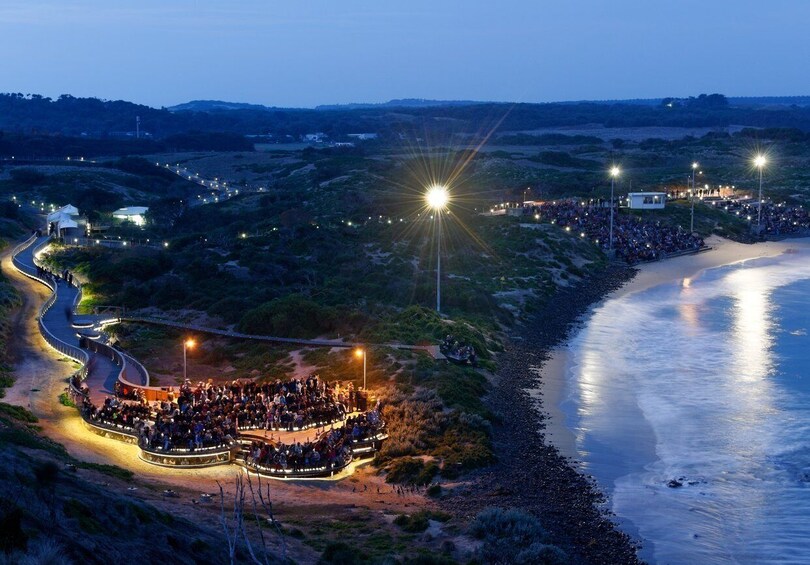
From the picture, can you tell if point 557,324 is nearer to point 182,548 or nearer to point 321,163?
point 182,548

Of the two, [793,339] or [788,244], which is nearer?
[793,339]

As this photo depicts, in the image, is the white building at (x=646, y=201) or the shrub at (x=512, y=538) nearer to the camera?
the shrub at (x=512, y=538)

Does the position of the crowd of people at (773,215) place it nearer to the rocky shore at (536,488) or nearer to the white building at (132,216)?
the white building at (132,216)

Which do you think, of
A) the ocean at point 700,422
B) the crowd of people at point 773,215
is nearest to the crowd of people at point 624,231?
the crowd of people at point 773,215

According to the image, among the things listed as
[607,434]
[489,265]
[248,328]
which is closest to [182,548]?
[607,434]

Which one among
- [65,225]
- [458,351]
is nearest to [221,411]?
[458,351]

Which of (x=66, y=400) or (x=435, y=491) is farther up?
(x=66, y=400)

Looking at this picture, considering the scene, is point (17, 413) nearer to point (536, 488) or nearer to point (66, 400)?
point (66, 400)
